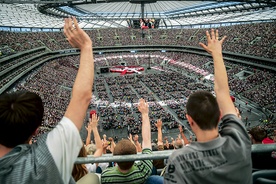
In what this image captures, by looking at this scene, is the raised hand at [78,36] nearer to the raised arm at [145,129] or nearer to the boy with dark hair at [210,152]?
the boy with dark hair at [210,152]

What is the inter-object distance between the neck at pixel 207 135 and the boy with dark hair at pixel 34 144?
3.63 feet

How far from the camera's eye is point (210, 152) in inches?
80.0

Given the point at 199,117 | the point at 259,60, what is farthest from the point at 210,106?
the point at 259,60

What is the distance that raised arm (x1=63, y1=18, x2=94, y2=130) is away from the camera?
1.95 metres

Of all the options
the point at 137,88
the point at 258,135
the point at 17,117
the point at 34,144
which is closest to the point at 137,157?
the point at 34,144

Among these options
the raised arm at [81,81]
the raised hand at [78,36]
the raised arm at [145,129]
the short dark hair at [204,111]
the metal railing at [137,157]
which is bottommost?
the raised arm at [145,129]

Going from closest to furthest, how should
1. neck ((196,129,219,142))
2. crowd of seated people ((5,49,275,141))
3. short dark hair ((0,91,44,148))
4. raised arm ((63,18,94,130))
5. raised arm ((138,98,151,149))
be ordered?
short dark hair ((0,91,44,148)) → raised arm ((63,18,94,130)) → neck ((196,129,219,142)) → raised arm ((138,98,151,149)) → crowd of seated people ((5,49,275,141))

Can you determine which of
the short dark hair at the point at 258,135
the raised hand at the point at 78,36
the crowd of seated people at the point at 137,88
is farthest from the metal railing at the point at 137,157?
the crowd of seated people at the point at 137,88

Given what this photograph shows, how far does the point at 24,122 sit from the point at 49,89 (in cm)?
3522

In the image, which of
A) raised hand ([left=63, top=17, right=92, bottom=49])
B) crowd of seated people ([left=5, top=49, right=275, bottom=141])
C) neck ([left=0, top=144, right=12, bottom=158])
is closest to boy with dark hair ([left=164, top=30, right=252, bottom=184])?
raised hand ([left=63, top=17, right=92, bottom=49])

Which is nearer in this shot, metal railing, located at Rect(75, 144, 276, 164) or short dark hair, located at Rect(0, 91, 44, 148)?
short dark hair, located at Rect(0, 91, 44, 148)

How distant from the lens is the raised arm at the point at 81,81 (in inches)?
76.6

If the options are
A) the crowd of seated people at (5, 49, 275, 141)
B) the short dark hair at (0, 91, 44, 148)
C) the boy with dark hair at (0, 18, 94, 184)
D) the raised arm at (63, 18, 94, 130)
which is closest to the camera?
the boy with dark hair at (0, 18, 94, 184)

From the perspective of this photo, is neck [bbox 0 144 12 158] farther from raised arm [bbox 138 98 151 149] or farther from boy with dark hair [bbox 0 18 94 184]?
raised arm [bbox 138 98 151 149]
